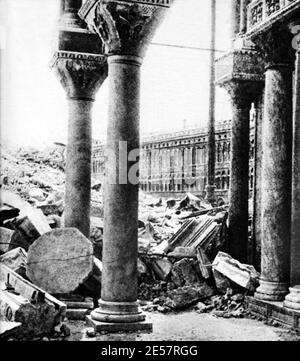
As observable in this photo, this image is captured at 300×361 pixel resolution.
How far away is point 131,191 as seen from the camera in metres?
5.85

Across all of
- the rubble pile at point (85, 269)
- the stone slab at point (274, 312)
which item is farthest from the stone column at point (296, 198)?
the rubble pile at point (85, 269)

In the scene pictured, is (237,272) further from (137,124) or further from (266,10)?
(266,10)

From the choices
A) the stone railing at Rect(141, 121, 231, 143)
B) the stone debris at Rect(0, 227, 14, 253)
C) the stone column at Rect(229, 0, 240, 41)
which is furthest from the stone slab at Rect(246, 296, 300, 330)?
the stone railing at Rect(141, 121, 231, 143)

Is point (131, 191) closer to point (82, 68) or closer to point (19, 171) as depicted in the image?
point (82, 68)

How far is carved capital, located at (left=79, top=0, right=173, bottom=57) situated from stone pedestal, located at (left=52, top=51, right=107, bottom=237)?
6.29 ft

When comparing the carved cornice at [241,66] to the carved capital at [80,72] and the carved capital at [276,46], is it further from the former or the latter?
the carved capital at [80,72]

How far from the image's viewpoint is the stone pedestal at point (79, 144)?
780 centimetres

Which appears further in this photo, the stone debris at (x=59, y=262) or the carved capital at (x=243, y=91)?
the carved capital at (x=243, y=91)

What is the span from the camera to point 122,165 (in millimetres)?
5801

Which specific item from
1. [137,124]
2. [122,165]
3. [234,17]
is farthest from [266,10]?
[234,17]

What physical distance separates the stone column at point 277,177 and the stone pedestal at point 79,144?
7.62 feet

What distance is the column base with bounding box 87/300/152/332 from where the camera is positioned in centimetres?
565

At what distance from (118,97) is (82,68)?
203 cm
